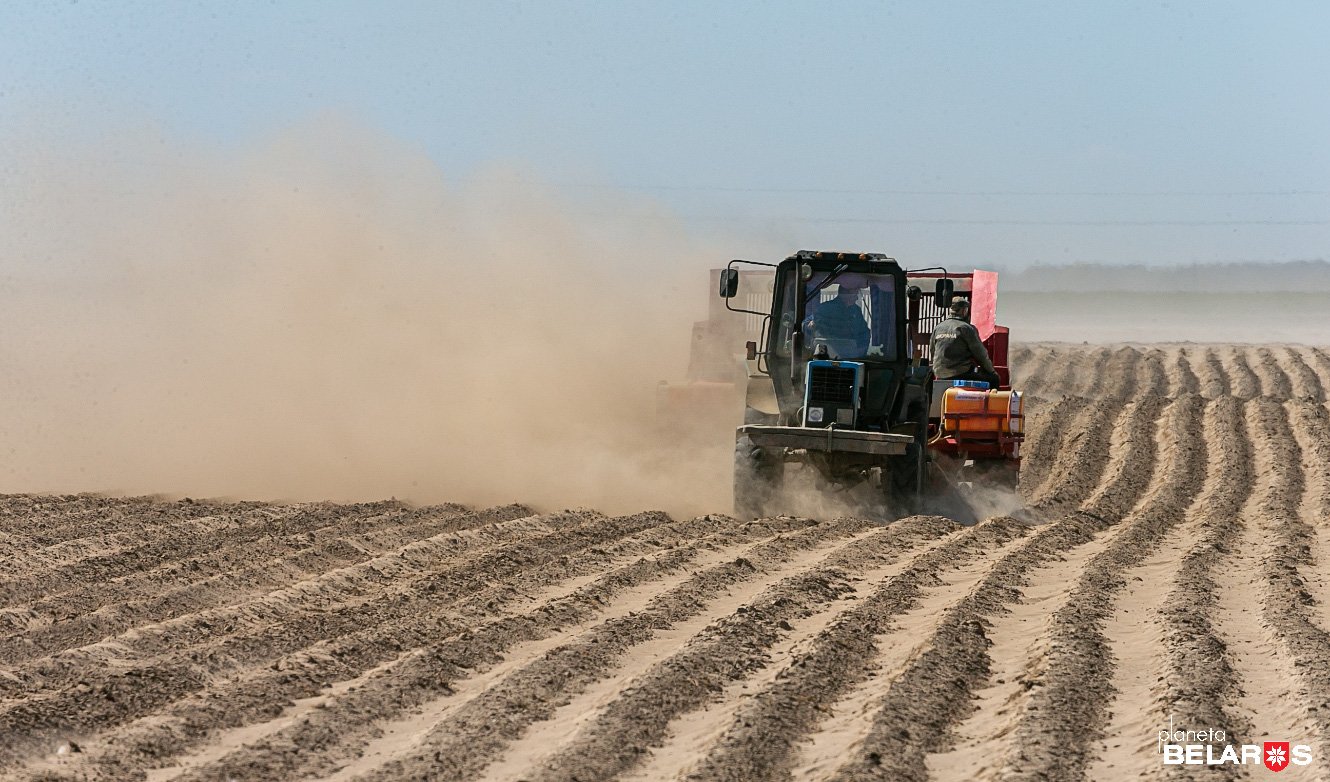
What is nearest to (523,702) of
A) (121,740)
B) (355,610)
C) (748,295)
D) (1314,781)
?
(121,740)

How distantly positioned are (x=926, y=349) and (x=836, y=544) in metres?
4.82

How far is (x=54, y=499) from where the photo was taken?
38.5 feet

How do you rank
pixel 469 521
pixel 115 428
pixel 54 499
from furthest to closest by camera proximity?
pixel 115 428, pixel 54 499, pixel 469 521

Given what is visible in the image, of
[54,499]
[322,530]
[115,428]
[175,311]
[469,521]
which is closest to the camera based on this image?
[322,530]

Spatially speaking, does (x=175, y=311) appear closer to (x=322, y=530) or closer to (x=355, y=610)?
(x=322, y=530)

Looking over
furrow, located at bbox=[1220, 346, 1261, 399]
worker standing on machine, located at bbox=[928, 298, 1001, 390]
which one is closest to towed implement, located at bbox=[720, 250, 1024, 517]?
worker standing on machine, located at bbox=[928, 298, 1001, 390]

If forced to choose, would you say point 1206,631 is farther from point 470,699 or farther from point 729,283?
point 729,283

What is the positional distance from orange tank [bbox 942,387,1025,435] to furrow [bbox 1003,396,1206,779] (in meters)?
1.31

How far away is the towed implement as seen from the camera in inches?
460

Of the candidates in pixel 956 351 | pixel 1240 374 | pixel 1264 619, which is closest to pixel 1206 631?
pixel 1264 619

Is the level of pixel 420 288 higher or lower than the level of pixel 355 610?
higher

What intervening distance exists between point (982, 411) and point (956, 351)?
722 millimetres

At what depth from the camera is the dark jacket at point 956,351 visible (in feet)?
41.9

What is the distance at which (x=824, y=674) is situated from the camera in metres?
6.50
